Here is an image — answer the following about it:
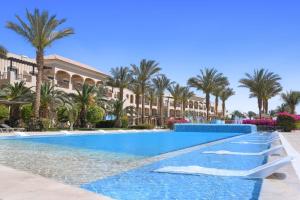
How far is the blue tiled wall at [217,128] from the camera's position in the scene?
125 feet

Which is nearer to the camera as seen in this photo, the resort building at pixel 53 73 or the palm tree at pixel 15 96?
the palm tree at pixel 15 96

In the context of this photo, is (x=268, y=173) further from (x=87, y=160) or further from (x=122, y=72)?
(x=122, y=72)

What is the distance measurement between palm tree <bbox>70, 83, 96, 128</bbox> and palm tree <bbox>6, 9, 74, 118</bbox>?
346 inches

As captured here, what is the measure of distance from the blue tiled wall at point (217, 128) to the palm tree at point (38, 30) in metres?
18.3

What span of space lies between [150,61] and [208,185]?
4168 cm

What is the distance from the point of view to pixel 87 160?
1037 centimetres

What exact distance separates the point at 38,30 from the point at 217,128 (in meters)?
21.8

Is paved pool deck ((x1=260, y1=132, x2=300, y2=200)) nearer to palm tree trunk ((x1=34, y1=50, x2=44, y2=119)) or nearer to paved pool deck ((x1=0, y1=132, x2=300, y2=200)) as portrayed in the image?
paved pool deck ((x1=0, y1=132, x2=300, y2=200))

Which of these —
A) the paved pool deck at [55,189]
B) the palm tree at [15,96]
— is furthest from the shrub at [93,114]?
the paved pool deck at [55,189]

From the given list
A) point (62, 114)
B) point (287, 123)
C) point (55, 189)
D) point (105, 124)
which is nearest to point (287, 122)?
point (287, 123)

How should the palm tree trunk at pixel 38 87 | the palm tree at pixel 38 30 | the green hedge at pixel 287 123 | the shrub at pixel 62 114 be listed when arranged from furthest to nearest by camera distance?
the green hedge at pixel 287 123 < the shrub at pixel 62 114 < the palm tree at pixel 38 30 < the palm tree trunk at pixel 38 87

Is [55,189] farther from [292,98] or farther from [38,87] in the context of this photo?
[292,98]

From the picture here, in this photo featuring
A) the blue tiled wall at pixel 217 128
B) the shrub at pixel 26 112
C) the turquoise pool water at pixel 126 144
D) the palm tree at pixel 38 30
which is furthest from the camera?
the blue tiled wall at pixel 217 128

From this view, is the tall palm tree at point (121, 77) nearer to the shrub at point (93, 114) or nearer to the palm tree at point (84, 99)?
the palm tree at point (84, 99)
